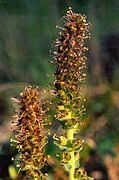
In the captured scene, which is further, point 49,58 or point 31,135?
point 49,58

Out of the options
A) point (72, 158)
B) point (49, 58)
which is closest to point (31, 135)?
point (72, 158)

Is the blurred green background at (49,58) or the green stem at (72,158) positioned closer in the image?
the green stem at (72,158)

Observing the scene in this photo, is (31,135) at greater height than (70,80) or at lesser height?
lesser

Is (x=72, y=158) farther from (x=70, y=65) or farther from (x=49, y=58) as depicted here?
(x=49, y=58)

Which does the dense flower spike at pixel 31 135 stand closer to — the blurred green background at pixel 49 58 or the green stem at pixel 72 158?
the green stem at pixel 72 158

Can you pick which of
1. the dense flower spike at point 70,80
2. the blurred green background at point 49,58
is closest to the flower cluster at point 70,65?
the dense flower spike at point 70,80

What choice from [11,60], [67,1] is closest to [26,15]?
[67,1]
